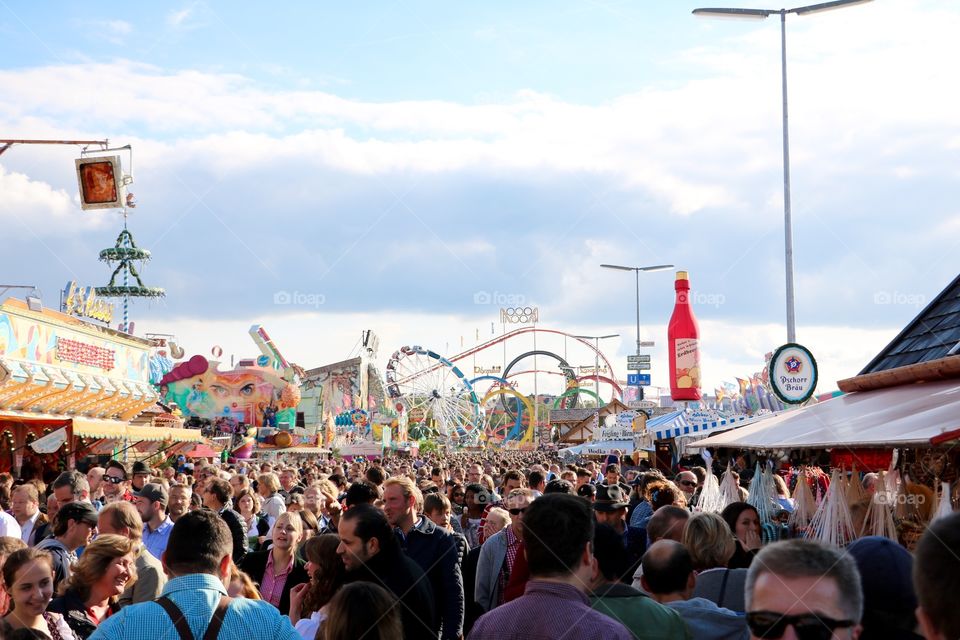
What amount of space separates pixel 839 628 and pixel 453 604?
369 centimetres

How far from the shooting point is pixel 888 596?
3.07 meters

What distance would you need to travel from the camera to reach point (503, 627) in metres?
3.41

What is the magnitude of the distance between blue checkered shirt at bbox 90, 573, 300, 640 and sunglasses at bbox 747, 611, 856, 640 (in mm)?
1706

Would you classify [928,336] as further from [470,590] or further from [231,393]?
[231,393]

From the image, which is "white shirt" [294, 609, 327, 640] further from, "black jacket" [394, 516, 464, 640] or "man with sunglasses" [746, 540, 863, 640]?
"man with sunglasses" [746, 540, 863, 640]

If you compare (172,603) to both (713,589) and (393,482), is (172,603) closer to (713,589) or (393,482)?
(713,589)

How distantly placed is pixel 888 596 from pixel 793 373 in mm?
12288

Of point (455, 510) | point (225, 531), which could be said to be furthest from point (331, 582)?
point (455, 510)

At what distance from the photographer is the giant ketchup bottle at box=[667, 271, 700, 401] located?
22.3 metres

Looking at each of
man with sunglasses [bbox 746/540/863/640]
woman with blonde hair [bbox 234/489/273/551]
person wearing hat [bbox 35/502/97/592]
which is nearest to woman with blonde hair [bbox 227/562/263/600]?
person wearing hat [bbox 35/502/97/592]

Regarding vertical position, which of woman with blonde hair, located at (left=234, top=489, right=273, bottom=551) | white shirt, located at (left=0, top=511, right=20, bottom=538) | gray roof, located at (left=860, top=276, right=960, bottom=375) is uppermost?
gray roof, located at (left=860, top=276, right=960, bottom=375)

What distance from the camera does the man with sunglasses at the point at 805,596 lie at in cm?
255

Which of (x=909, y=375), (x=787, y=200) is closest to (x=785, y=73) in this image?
(x=787, y=200)

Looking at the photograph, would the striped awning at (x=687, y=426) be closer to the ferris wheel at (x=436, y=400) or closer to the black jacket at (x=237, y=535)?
the black jacket at (x=237, y=535)
